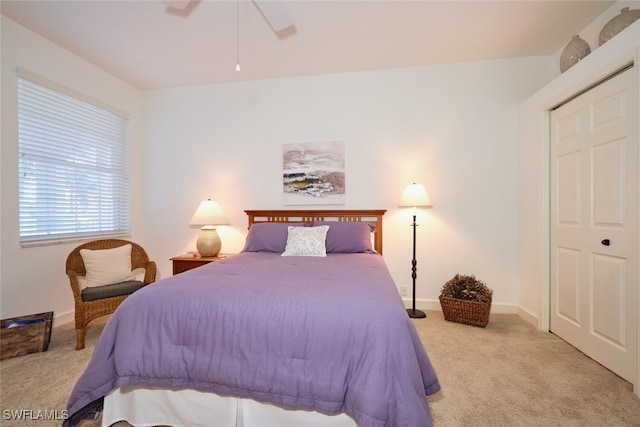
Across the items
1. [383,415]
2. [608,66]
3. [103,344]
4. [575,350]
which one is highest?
[608,66]

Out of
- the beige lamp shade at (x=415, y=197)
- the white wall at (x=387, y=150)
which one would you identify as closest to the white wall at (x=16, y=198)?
the white wall at (x=387, y=150)

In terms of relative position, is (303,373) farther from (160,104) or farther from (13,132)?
(160,104)

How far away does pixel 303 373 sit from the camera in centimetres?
121

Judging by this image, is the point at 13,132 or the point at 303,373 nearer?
the point at 303,373

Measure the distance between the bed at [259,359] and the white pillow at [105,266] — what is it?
1.48 metres

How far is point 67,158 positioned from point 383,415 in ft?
12.0

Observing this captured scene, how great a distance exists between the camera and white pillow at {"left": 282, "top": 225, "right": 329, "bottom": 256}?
2.63 metres

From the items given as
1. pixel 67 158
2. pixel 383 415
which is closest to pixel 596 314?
pixel 383 415

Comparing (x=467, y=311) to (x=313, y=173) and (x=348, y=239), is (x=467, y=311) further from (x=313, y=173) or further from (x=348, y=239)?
(x=313, y=173)

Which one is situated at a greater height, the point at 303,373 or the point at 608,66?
the point at 608,66

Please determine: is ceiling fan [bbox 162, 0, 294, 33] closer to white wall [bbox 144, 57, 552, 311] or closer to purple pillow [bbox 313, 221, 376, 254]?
white wall [bbox 144, 57, 552, 311]

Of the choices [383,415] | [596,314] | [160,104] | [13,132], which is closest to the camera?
[383,415]

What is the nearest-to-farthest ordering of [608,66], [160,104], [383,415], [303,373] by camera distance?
1. [383,415]
2. [303,373]
3. [608,66]
4. [160,104]

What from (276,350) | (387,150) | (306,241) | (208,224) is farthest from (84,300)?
(387,150)
